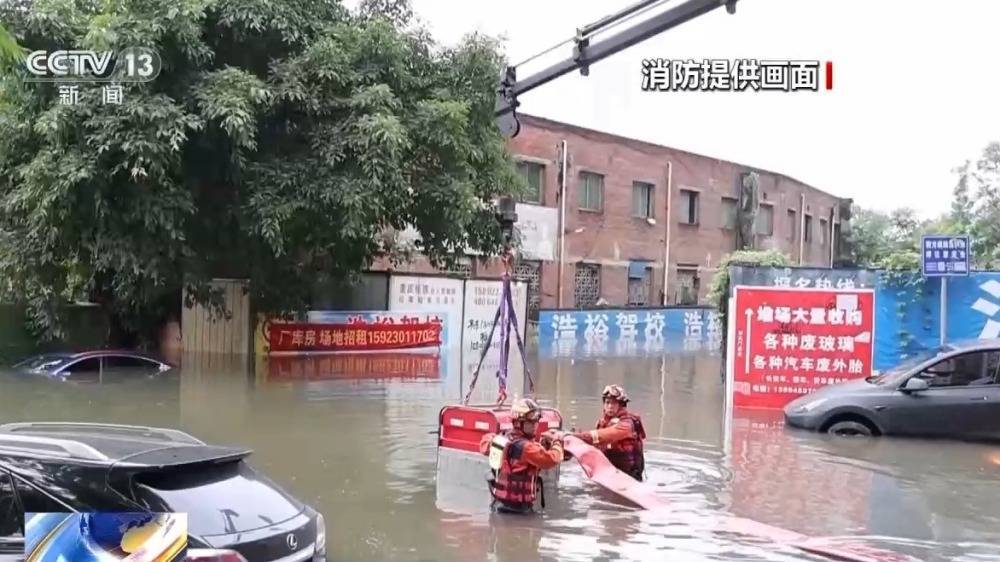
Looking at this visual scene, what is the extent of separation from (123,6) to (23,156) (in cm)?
354

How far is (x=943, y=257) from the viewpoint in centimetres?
1380

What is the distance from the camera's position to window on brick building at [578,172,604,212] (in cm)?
3472

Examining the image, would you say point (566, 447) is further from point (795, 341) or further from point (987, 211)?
point (987, 211)

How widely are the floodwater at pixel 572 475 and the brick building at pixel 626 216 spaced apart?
13.8 metres

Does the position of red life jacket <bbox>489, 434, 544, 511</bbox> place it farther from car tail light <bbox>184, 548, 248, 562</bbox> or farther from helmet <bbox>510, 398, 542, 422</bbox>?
car tail light <bbox>184, 548, 248, 562</bbox>

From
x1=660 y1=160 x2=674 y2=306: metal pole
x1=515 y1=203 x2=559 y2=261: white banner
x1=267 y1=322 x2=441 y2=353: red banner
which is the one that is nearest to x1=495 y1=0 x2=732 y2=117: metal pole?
x1=267 y1=322 x2=441 y2=353: red banner

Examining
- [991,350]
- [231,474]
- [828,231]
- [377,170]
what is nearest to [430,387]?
[377,170]

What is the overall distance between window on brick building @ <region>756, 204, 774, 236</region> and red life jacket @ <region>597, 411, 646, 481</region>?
3643 centimetres

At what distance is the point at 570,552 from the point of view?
7105mm

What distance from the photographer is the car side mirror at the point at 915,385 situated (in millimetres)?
12086

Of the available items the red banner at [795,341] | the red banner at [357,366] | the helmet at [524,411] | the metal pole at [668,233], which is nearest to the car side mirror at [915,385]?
the red banner at [795,341]

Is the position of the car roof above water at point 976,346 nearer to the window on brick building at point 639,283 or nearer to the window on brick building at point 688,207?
the window on brick building at point 639,283

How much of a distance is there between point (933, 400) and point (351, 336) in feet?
47.4

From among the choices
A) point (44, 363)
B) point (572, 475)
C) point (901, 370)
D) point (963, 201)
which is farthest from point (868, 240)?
point (572, 475)
